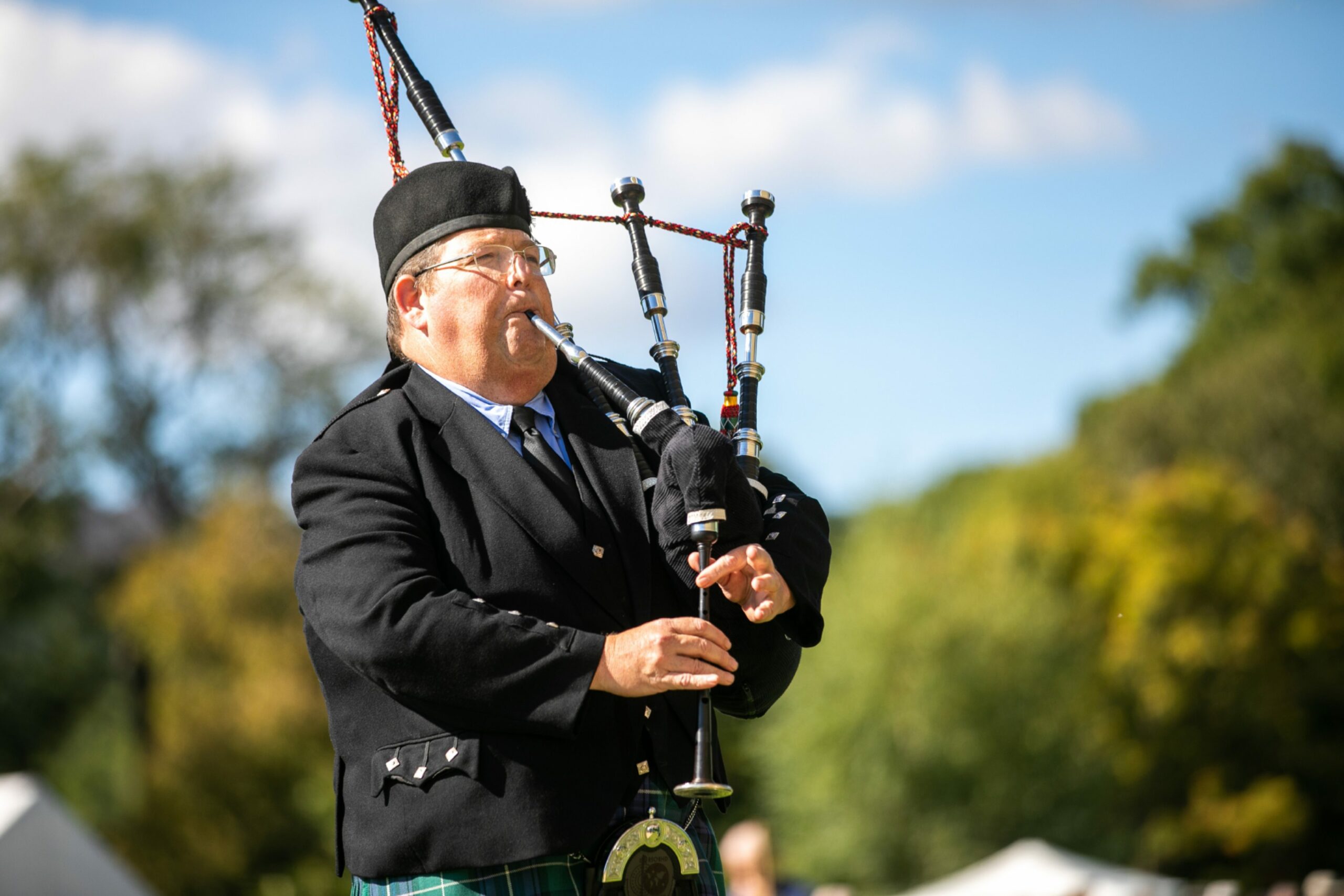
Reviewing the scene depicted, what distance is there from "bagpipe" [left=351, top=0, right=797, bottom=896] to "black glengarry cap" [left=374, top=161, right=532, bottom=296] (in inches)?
6.7

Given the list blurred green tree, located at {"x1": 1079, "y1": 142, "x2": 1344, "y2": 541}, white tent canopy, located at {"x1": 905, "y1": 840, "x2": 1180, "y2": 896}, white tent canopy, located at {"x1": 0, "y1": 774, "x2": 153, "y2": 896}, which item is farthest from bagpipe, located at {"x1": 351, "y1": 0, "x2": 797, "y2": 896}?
blurred green tree, located at {"x1": 1079, "y1": 142, "x2": 1344, "y2": 541}

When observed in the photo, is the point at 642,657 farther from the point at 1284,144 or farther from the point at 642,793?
the point at 1284,144

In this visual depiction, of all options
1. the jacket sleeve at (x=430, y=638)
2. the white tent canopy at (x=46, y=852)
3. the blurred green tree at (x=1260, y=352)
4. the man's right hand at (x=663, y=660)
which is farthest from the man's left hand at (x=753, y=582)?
the blurred green tree at (x=1260, y=352)

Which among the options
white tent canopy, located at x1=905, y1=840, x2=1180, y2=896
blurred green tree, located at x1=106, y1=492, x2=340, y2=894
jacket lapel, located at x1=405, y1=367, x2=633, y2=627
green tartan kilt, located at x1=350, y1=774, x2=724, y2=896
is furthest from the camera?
blurred green tree, located at x1=106, y1=492, x2=340, y2=894

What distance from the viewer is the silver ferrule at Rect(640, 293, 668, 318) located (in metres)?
2.95

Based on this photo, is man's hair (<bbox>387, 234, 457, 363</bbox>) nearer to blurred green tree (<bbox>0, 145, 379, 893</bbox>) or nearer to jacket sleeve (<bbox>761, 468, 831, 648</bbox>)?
jacket sleeve (<bbox>761, 468, 831, 648</bbox>)

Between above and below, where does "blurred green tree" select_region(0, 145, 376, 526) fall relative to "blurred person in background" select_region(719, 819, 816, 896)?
above

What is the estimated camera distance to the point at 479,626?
2.37 metres

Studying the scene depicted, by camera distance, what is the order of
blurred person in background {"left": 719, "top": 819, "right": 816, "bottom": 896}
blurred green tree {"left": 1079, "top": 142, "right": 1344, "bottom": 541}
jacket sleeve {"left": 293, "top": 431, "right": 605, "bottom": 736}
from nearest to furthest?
jacket sleeve {"left": 293, "top": 431, "right": 605, "bottom": 736}
blurred person in background {"left": 719, "top": 819, "right": 816, "bottom": 896}
blurred green tree {"left": 1079, "top": 142, "right": 1344, "bottom": 541}

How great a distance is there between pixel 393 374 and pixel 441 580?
1.75ft

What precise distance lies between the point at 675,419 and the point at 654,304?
1.28 feet

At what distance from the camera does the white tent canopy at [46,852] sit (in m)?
7.74

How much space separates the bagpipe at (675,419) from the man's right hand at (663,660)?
0.29 feet

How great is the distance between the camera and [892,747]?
21.7m
